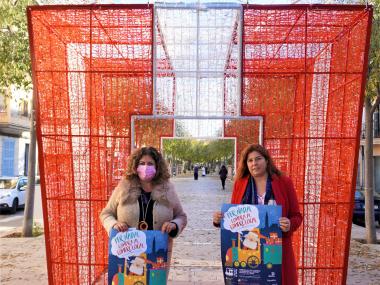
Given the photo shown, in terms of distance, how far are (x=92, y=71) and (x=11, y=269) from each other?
13.3ft

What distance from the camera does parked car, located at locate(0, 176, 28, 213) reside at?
51.5ft

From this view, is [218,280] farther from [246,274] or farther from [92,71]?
[92,71]

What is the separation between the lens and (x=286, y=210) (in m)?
3.92

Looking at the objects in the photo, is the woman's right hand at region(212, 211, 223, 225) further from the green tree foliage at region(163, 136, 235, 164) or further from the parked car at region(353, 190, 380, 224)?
the green tree foliage at region(163, 136, 235, 164)

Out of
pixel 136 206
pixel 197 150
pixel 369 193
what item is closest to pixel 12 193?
pixel 369 193

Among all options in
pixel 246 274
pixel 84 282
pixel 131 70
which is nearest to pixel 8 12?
pixel 131 70

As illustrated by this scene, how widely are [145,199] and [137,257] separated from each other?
19.0 inches

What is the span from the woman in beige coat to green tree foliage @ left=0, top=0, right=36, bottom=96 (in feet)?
24.5

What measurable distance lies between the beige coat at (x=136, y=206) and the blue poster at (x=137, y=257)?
0.41 ft

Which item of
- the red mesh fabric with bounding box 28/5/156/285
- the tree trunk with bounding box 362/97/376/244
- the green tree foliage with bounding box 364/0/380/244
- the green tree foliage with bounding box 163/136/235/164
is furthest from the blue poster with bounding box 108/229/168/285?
the green tree foliage with bounding box 163/136/235/164

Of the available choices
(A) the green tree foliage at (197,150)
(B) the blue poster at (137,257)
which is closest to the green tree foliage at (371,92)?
(B) the blue poster at (137,257)

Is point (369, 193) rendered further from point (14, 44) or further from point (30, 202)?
point (14, 44)

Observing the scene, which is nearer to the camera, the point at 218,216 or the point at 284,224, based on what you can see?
the point at 284,224

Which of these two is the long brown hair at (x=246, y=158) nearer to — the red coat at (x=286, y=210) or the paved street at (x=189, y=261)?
the red coat at (x=286, y=210)
